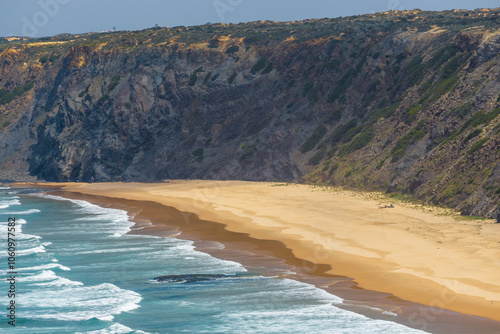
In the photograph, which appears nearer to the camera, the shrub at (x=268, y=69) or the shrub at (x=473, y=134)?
the shrub at (x=473, y=134)

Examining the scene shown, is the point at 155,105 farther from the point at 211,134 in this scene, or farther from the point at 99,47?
the point at 99,47

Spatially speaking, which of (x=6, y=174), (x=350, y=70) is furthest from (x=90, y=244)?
(x=6, y=174)

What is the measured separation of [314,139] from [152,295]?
45000 millimetres

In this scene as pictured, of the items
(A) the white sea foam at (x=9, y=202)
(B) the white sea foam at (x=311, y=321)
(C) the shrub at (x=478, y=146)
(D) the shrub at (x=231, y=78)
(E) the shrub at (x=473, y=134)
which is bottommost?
(A) the white sea foam at (x=9, y=202)

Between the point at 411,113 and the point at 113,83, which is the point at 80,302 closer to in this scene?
the point at 411,113

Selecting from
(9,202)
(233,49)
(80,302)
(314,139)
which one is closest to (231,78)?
(233,49)

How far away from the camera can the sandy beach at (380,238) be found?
19375 millimetres

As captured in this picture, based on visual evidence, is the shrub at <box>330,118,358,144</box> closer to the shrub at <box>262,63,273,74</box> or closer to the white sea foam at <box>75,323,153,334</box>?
the shrub at <box>262,63,273,74</box>

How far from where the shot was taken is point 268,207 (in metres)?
43.5

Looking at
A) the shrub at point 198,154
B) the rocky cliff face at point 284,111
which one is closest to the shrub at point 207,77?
the rocky cliff face at point 284,111

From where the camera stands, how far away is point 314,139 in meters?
64.6

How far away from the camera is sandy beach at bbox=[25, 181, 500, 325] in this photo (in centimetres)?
1938

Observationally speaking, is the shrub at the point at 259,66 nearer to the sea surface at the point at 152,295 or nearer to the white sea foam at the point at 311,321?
the sea surface at the point at 152,295

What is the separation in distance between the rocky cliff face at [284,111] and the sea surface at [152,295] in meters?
15.4
